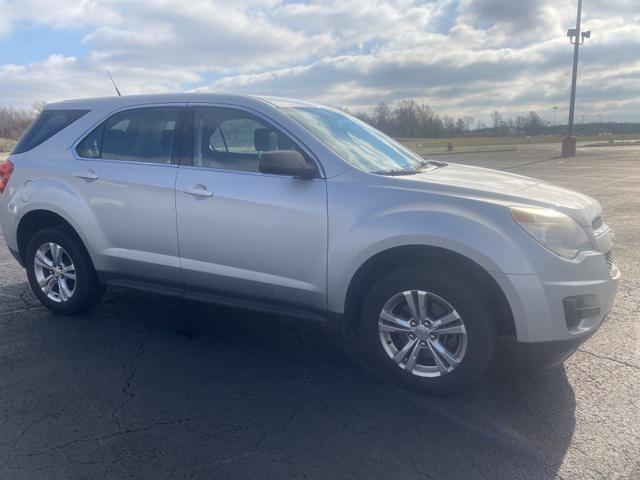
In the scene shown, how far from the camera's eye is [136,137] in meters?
4.83

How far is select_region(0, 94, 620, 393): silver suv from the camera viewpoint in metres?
3.43

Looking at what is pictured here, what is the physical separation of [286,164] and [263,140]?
0.59 metres

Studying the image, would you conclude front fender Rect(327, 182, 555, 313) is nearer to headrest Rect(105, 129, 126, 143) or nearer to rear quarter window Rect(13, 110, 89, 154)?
headrest Rect(105, 129, 126, 143)

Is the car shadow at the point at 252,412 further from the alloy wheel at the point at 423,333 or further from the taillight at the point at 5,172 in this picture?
the taillight at the point at 5,172

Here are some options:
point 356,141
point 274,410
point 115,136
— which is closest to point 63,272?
point 115,136

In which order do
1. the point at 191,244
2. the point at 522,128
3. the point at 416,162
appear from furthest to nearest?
the point at 522,128, the point at 416,162, the point at 191,244

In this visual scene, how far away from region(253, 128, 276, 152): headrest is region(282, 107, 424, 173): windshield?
22cm

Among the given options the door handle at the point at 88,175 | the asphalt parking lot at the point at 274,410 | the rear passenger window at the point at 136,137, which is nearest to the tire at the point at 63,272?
the asphalt parking lot at the point at 274,410

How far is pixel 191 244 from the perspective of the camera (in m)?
4.41

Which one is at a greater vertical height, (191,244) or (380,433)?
(191,244)

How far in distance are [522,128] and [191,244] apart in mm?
109533

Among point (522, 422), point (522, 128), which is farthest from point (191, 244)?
point (522, 128)

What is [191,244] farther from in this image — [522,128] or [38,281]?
[522,128]

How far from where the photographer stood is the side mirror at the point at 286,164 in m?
3.85
